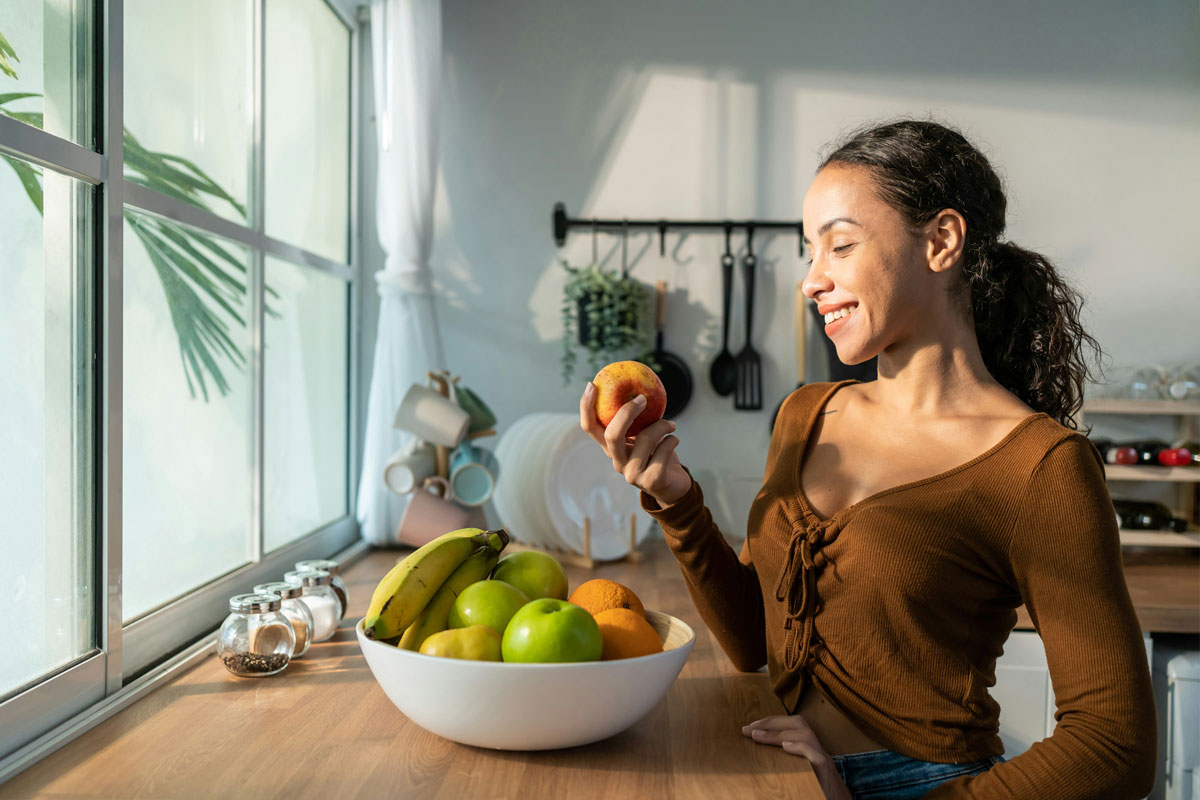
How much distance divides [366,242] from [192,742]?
159 centimetres

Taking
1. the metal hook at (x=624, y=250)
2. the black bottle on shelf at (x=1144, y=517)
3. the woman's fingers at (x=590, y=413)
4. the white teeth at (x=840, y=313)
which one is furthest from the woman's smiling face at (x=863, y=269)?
the black bottle on shelf at (x=1144, y=517)

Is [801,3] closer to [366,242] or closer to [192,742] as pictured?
[366,242]

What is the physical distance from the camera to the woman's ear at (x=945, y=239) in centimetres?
93

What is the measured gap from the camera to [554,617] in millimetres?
753

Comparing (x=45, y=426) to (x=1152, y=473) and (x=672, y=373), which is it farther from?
(x=1152, y=473)

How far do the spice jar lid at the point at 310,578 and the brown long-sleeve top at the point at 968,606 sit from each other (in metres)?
0.52

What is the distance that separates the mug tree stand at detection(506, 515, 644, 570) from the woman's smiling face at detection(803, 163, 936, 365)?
1025mm

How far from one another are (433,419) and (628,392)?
94 cm

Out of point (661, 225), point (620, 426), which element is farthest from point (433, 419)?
point (620, 426)

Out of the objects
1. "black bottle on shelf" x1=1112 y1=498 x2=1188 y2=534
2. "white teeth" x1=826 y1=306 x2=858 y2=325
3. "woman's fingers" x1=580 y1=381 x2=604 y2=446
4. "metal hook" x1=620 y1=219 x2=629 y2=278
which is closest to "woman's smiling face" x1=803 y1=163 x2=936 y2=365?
"white teeth" x1=826 y1=306 x2=858 y2=325

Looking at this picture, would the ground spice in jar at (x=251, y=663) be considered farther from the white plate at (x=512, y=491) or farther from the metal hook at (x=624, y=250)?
the metal hook at (x=624, y=250)

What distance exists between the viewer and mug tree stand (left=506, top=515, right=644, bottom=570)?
1.87 metres

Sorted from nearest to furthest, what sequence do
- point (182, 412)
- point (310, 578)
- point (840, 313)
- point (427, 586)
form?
point (427, 586) < point (840, 313) < point (310, 578) < point (182, 412)

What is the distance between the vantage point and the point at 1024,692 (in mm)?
1694
